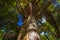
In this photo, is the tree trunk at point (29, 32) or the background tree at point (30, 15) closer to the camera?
the tree trunk at point (29, 32)

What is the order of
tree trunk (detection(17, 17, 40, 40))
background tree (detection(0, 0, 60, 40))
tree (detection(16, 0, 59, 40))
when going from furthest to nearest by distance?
1. background tree (detection(0, 0, 60, 40))
2. tree (detection(16, 0, 59, 40))
3. tree trunk (detection(17, 17, 40, 40))

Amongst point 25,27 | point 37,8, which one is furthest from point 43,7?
point 25,27

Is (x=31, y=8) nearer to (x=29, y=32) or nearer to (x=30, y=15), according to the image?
(x=30, y=15)

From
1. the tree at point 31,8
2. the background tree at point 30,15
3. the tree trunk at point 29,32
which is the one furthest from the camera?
the background tree at point 30,15

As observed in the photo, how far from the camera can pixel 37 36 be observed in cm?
185

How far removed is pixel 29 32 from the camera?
1.84 metres

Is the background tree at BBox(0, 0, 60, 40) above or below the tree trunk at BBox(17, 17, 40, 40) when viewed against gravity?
above

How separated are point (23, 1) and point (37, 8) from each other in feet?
0.69

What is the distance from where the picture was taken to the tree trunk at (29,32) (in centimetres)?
180

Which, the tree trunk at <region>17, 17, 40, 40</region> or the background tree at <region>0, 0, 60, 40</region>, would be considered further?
the background tree at <region>0, 0, 60, 40</region>

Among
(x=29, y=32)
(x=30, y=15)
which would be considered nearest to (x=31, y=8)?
(x=30, y=15)

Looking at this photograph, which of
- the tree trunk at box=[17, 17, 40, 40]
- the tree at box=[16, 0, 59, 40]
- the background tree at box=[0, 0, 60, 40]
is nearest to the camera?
the tree trunk at box=[17, 17, 40, 40]

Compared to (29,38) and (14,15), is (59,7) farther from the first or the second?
(29,38)

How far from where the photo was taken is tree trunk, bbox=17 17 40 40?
5.91 ft
